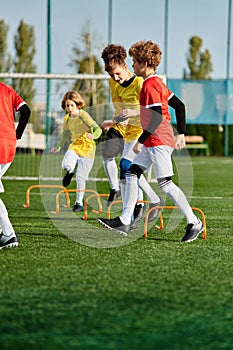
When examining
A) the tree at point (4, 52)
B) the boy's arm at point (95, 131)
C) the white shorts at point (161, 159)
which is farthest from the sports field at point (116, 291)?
the tree at point (4, 52)

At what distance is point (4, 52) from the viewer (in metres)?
42.2

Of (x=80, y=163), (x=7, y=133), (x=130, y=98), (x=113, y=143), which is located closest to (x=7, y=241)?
(x=7, y=133)

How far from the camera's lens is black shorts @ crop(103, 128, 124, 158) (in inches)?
368

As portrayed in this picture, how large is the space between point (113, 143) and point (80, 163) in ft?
4.02

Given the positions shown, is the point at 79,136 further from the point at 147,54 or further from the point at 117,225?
the point at 147,54

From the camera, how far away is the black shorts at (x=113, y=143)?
9344 millimetres

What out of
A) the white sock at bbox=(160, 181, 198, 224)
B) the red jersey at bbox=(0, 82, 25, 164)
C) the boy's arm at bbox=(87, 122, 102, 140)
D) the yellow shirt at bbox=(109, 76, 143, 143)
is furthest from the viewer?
the boy's arm at bbox=(87, 122, 102, 140)

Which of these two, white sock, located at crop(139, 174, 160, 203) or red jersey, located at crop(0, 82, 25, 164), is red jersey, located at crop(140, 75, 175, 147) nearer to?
red jersey, located at crop(0, 82, 25, 164)

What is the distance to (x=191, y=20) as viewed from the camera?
40.9m

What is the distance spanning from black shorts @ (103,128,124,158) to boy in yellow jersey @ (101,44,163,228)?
891 mm

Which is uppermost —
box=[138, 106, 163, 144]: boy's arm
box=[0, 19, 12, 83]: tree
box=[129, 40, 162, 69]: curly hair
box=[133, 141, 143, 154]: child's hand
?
box=[0, 19, 12, 83]: tree

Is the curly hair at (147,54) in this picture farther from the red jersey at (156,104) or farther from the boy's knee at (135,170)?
the boy's knee at (135,170)

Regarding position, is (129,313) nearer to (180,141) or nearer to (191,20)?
(180,141)


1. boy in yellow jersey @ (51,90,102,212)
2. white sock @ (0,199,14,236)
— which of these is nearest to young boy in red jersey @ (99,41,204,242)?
white sock @ (0,199,14,236)
